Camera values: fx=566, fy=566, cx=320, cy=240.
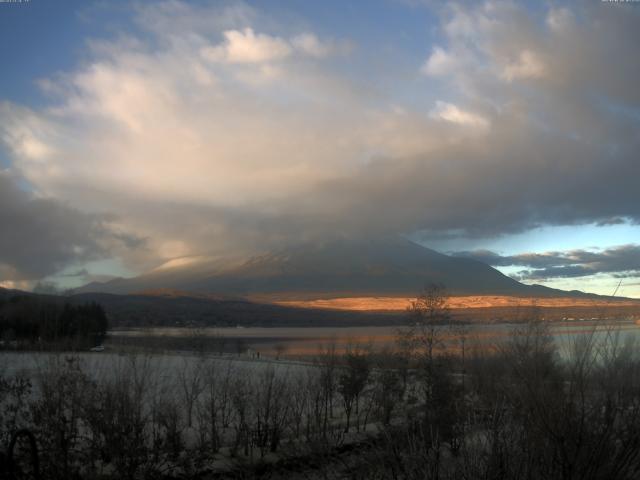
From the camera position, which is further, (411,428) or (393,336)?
(393,336)

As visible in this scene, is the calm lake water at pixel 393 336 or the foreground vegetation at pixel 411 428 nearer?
the foreground vegetation at pixel 411 428

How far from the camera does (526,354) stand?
24.0 ft

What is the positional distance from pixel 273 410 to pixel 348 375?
9561 millimetres

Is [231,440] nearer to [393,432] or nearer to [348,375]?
[348,375]

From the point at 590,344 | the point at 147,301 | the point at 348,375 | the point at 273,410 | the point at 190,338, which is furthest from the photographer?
the point at 147,301

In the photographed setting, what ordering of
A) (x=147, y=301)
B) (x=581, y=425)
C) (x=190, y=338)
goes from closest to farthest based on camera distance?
(x=581, y=425), (x=190, y=338), (x=147, y=301)

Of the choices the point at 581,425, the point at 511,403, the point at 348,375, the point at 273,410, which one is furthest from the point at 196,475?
the point at 348,375

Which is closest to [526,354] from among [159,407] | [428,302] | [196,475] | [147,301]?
[196,475]

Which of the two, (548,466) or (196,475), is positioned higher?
(548,466)

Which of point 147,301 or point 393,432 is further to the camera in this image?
point 147,301

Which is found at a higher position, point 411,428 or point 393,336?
point 411,428

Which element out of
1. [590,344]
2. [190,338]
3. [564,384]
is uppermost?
[590,344]

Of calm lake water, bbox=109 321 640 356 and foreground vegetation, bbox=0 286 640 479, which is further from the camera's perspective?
calm lake water, bbox=109 321 640 356

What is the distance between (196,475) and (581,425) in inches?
455
